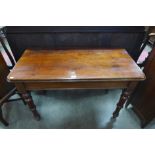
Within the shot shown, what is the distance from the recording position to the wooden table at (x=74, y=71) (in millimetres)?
1017

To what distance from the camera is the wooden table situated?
1017 millimetres

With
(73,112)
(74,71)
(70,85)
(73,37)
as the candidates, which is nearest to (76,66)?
(74,71)

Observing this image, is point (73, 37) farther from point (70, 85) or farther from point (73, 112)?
point (73, 112)

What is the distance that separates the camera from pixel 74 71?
1.07 m

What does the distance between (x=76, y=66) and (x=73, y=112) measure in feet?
2.41

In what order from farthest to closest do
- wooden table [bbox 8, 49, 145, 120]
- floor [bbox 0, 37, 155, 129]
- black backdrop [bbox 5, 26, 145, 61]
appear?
floor [bbox 0, 37, 155, 129], black backdrop [bbox 5, 26, 145, 61], wooden table [bbox 8, 49, 145, 120]

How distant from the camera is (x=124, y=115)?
1583 mm

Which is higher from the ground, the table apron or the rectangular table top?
the rectangular table top

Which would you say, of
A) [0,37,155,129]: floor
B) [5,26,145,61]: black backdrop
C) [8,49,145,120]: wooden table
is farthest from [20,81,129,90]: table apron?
[0,37,155,129]: floor

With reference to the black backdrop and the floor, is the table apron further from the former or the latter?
the floor
